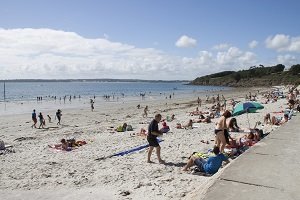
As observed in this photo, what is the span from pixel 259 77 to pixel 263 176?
5388 inches

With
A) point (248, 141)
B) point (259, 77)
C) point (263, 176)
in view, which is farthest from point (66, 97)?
point (259, 77)

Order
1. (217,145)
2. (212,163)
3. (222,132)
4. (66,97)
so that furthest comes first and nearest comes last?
(66,97) → (217,145) → (222,132) → (212,163)

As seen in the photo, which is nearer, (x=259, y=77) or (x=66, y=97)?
(x=66, y=97)

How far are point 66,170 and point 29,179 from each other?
1.13m

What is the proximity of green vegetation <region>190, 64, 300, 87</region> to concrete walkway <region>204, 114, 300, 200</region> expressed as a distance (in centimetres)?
10136

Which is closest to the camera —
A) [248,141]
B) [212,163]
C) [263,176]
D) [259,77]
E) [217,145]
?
[263,176]

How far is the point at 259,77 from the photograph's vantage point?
135750 millimetres

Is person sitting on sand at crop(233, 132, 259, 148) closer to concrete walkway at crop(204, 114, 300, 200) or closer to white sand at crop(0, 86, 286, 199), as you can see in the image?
white sand at crop(0, 86, 286, 199)

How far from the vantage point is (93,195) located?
27.0 ft

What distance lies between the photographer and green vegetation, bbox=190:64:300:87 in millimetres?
116688

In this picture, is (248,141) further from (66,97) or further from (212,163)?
(66,97)

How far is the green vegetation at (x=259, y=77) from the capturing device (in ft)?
383

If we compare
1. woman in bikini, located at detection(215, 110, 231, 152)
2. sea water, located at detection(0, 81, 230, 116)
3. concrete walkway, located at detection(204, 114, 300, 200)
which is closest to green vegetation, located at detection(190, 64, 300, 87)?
sea water, located at detection(0, 81, 230, 116)

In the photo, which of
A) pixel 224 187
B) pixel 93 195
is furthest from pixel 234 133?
pixel 224 187
